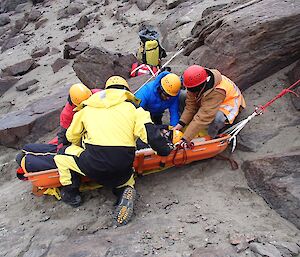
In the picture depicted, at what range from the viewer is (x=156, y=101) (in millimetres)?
5195

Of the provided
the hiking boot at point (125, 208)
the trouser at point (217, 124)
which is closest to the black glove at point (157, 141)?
the hiking boot at point (125, 208)

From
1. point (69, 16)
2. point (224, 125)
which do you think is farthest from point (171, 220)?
point (69, 16)

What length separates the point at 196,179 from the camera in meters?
4.75

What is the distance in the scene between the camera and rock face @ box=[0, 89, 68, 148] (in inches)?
265

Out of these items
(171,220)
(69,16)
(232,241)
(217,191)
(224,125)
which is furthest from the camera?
(69,16)

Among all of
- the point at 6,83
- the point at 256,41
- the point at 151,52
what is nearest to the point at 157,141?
the point at 256,41

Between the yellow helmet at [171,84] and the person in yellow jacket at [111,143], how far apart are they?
634 mm

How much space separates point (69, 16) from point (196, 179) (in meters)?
13.4

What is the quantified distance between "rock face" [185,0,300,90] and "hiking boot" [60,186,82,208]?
2886 mm

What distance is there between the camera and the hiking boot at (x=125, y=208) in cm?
409

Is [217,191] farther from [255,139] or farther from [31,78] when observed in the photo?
[31,78]

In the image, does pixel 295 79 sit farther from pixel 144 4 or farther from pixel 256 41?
pixel 144 4

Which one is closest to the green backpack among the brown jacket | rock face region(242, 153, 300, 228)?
the brown jacket

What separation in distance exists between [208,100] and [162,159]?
921 millimetres
